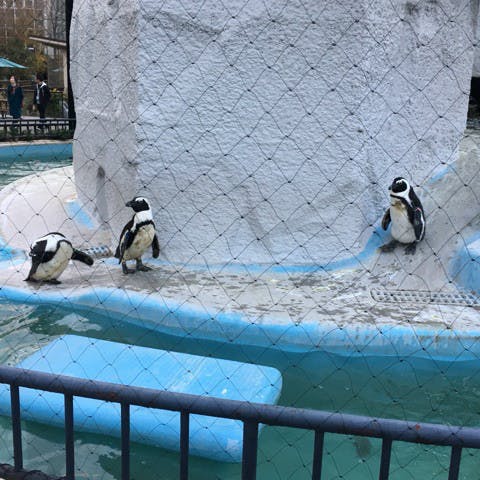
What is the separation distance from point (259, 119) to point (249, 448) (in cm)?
252

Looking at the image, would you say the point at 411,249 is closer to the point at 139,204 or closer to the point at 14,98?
the point at 139,204

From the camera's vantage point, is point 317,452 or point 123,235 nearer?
point 317,452

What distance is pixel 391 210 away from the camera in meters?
3.53

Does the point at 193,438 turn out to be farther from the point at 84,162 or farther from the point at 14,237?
the point at 84,162

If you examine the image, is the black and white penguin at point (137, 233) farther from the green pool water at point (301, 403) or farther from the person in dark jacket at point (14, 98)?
the person in dark jacket at point (14, 98)

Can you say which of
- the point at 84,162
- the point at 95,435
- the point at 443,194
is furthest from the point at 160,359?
the point at 84,162

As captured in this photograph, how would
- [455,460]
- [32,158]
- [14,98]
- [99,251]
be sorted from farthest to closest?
[14,98], [32,158], [99,251], [455,460]

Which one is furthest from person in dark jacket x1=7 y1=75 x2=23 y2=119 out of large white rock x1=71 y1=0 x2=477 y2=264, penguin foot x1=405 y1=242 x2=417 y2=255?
penguin foot x1=405 y1=242 x2=417 y2=255

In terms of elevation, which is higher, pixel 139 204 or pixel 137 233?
pixel 139 204

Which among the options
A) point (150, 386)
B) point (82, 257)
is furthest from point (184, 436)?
point (82, 257)

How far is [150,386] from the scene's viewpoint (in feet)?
6.98

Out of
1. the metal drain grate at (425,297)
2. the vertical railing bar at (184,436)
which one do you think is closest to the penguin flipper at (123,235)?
the metal drain grate at (425,297)

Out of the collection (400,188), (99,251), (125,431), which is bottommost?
(99,251)

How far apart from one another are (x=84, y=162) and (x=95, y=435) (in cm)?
290
